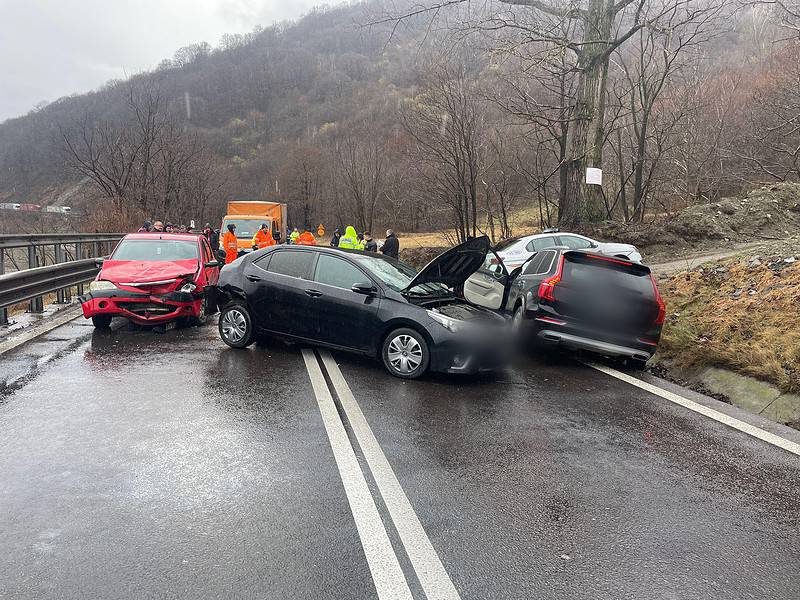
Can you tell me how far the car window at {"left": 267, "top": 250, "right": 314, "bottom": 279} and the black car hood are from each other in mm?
1623

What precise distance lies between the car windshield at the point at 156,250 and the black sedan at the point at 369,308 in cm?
276

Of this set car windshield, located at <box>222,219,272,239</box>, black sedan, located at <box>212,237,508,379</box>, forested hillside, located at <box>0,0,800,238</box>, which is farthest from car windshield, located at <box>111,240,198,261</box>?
car windshield, located at <box>222,219,272,239</box>

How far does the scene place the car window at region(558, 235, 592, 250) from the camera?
52.5 feet

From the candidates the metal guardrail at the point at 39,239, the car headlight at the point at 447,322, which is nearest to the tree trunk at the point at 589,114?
the car headlight at the point at 447,322

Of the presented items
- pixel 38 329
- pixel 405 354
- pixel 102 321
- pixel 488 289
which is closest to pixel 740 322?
pixel 488 289

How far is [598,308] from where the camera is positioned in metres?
→ 8.06

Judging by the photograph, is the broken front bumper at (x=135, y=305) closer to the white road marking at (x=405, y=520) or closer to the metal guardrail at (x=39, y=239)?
the metal guardrail at (x=39, y=239)

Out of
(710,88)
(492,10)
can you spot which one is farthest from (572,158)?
(710,88)

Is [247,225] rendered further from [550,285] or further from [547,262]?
[550,285]

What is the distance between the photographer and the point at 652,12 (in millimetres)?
19922

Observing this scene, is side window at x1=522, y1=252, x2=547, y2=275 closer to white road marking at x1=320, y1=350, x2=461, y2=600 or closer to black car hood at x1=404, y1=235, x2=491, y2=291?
black car hood at x1=404, y1=235, x2=491, y2=291

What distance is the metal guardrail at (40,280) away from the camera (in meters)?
8.95

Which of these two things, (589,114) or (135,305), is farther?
(589,114)

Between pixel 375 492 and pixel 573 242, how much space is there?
13.3m
